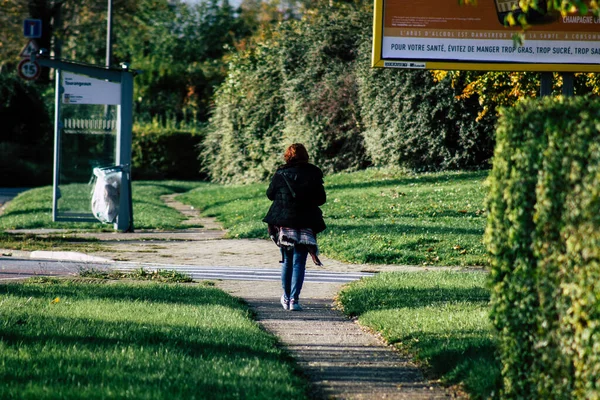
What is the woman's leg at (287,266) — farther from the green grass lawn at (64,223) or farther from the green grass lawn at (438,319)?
the green grass lawn at (64,223)

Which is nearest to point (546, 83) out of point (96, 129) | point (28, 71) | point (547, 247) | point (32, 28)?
point (547, 247)

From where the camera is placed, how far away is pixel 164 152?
Result: 41.3m

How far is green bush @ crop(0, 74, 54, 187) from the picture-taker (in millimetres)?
37500

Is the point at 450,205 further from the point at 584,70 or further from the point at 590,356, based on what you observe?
the point at 590,356

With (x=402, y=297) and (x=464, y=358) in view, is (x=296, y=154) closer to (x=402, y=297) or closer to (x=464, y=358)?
(x=402, y=297)

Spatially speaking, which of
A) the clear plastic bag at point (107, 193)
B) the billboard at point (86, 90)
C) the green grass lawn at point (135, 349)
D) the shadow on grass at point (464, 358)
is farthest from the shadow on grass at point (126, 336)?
the billboard at point (86, 90)

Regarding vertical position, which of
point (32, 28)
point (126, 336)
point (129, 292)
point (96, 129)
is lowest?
point (129, 292)

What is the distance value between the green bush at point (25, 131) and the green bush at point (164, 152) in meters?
3.96

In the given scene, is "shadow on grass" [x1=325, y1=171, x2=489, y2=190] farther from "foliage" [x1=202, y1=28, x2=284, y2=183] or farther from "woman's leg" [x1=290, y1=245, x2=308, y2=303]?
"woman's leg" [x1=290, y1=245, x2=308, y2=303]

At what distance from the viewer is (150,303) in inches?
333

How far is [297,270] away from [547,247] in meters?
4.73

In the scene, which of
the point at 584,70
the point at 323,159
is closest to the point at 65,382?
the point at 584,70

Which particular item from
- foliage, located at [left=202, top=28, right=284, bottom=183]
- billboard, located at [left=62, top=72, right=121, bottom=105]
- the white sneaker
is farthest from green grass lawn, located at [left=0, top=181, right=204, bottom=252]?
the white sneaker

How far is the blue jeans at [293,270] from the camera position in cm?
888
